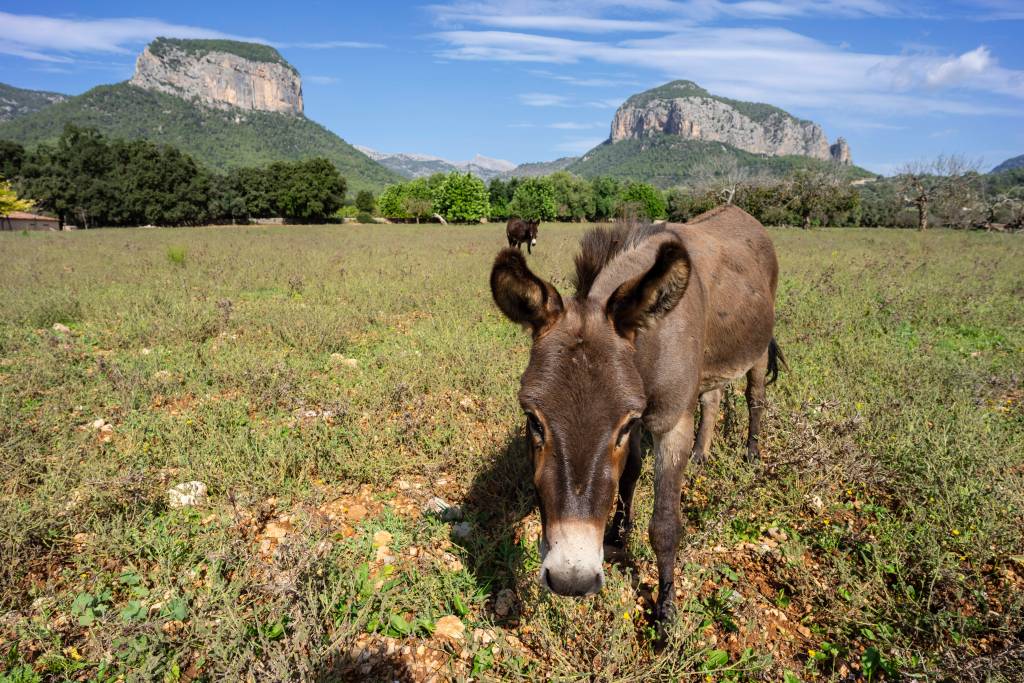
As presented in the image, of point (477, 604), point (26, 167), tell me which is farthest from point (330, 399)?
point (26, 167)

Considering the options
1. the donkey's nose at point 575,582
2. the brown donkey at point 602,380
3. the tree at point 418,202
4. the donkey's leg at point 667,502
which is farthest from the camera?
the tree at point 418,202

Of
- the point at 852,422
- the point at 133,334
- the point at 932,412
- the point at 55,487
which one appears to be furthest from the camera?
the point at 133,334

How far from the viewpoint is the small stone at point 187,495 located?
12.0 feet

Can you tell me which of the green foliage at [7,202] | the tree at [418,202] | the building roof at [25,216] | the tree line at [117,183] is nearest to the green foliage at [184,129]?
the tree at [418,202]

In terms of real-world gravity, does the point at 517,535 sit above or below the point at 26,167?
below

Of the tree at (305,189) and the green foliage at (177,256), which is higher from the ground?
the tree at (305,189)

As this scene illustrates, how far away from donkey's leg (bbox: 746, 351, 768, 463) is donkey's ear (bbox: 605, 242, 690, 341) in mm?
2913

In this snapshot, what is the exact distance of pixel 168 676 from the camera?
235 centimetres

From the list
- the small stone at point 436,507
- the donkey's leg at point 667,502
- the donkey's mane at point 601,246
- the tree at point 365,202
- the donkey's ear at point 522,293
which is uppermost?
the tree at point 365,202

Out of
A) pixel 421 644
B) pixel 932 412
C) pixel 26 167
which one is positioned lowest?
pixel 421 644

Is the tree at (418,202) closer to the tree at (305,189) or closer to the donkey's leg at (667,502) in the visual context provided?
the tree at (305,189)

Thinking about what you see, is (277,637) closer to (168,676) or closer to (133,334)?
(168,676)

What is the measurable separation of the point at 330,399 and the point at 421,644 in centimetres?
337

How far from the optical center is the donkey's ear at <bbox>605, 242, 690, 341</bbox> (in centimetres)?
201
